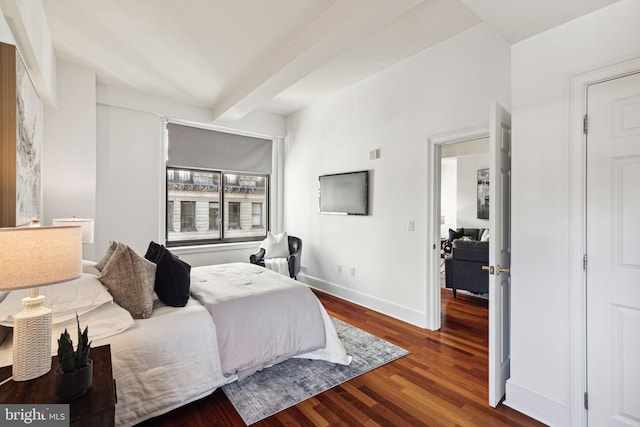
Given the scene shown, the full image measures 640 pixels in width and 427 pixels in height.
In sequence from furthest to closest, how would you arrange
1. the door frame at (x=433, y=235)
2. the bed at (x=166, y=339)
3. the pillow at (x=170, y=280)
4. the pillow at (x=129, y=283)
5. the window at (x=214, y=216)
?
the window at (x=214, y=216), the door frame at (x=433, y=235), the pillow at (x=170, y=280), the pillow at (x=129, y=283), the bed at (x=166, y=339)

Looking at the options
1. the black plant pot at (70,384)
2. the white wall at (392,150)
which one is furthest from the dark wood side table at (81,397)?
the white wall at (392,150)

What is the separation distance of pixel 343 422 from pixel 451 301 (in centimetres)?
294

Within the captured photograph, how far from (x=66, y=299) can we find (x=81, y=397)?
0.77 metres

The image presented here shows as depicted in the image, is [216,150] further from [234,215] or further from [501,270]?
[501,270]

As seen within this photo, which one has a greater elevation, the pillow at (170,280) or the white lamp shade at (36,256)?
→ the white lamp shade at (36,256)

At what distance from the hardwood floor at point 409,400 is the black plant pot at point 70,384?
957 mm

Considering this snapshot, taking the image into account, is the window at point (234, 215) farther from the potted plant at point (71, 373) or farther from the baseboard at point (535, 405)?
the baseboard at point (535, 405)

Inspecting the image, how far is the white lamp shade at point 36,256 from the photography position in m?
1.09

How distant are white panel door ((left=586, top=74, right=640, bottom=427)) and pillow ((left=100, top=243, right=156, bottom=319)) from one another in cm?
267

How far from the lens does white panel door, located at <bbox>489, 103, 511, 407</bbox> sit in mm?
1974

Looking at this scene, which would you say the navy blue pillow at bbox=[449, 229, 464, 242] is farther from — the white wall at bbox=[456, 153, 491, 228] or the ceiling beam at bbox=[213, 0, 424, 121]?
the ceiling beam at bbox=[213, 0, 424, 121]

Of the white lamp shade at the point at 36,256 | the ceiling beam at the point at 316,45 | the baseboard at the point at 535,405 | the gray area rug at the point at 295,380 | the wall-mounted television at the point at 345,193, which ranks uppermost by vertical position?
the ceiling beam at the point at 316,45

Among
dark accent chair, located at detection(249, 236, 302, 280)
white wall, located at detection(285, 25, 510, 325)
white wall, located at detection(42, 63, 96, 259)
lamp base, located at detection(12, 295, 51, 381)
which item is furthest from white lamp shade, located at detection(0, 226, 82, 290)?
dark accent chair, located at detection(249, 236, 302, 280)

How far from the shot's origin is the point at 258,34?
9.32ft
